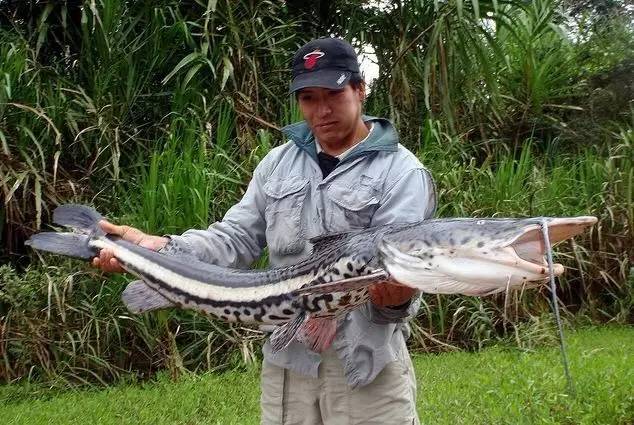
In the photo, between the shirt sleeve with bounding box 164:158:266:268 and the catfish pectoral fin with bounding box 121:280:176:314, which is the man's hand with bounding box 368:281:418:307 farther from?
the catfish pectoral fin with bounding box 121:280:176:314

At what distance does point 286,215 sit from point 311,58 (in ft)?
1.77

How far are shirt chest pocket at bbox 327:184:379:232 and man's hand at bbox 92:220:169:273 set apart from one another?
2.21 ft

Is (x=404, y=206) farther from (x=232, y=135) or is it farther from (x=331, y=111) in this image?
(x=232, y=135)

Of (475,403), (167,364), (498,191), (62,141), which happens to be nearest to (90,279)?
(167,364)

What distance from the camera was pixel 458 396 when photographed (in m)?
4.78

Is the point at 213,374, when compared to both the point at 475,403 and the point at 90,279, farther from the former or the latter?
the point at 475,403

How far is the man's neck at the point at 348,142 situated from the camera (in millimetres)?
2635

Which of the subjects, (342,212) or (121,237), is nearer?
(342,212)

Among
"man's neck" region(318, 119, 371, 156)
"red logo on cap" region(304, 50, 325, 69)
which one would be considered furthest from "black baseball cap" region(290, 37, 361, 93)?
"man's neck" region(318, 119, 371, 156)

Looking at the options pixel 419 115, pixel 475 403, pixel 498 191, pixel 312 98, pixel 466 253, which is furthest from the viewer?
pixel 419 115

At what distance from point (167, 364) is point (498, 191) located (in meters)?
3.09

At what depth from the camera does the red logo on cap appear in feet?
8.43

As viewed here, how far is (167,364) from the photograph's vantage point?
217 inches

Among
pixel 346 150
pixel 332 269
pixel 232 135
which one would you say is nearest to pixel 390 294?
pixel 332 269
